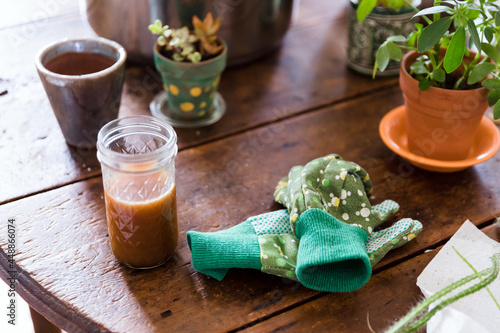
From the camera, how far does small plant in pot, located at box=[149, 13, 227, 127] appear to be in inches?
32.9

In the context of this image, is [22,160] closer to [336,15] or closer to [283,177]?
[283,177]

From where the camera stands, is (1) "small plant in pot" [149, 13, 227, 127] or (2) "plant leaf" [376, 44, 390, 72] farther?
(1) "small plant in pot" [149, 13, 227, 127]

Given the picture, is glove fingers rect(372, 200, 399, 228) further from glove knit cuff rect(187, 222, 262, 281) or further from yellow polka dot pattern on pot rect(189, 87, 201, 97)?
yellow polka dot pattern on pot rect(189, 87, 201, 97)

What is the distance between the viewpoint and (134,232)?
0.62 metres

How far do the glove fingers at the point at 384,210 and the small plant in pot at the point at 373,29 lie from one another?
36 centimetres

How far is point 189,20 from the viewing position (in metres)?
0.93

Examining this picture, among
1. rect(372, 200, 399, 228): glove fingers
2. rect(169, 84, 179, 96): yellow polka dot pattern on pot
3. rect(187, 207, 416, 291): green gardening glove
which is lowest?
rect(372, 200, 399, 228): glove fingers

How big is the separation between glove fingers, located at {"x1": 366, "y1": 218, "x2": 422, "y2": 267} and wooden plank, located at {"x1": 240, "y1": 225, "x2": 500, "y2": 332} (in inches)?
1.1

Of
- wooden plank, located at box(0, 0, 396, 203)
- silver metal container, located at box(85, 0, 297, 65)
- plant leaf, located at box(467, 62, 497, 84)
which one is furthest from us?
silver metal container, located at box(85, 0, 297, 65)

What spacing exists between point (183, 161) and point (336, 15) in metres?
0.63

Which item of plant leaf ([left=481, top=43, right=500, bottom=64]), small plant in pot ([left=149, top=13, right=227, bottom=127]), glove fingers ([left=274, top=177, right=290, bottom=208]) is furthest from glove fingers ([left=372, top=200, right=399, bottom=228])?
small plant in pot ([left=149, top=13, right=227, bottom=127])

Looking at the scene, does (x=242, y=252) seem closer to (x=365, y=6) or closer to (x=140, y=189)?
(x=140, y=189)

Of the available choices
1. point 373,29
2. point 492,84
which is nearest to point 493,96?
point 492,84

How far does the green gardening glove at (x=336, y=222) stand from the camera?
596 millimetres
